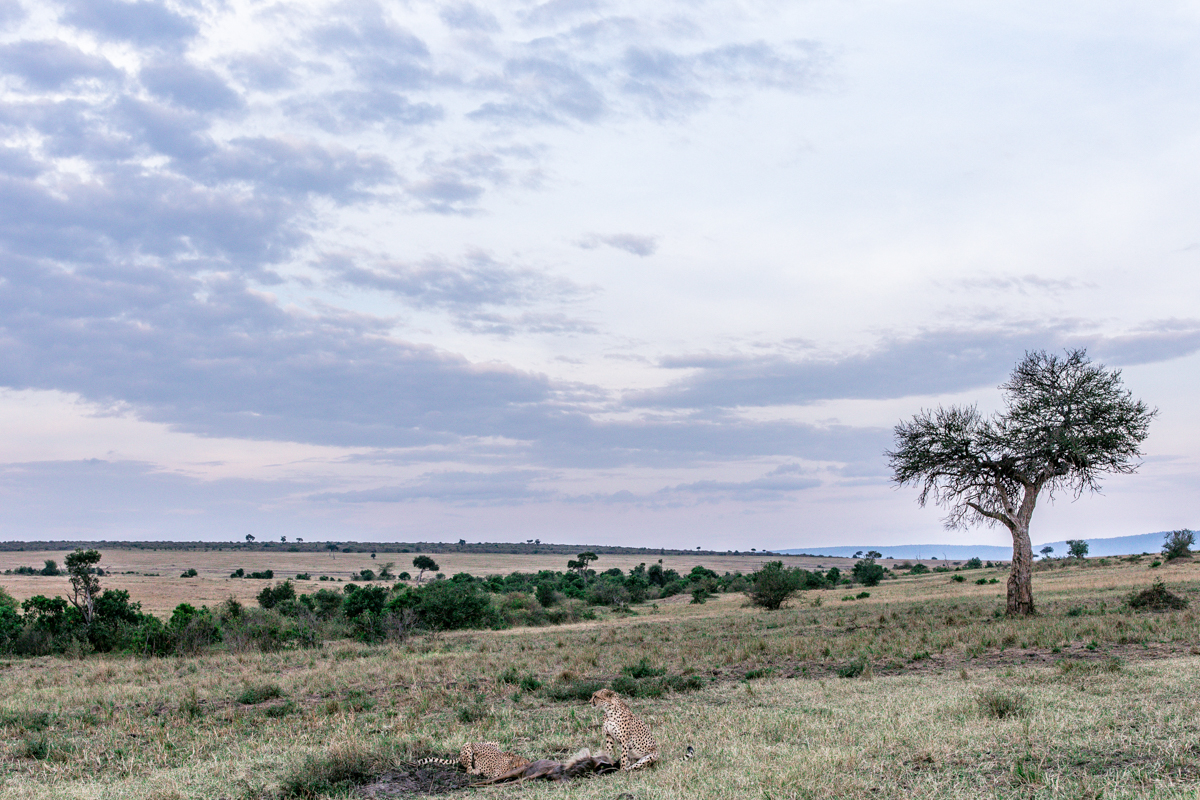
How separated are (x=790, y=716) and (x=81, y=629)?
2898 centimetres

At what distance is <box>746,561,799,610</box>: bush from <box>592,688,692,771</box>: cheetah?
111 feet

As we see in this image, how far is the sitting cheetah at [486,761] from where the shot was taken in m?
8.54

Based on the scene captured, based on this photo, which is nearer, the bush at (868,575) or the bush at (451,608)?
the bush at (451,608)

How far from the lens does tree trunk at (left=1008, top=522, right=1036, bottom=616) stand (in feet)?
83.1

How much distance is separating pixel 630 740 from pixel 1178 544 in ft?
213

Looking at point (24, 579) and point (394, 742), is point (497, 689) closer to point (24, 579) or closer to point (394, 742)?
point (394, 742)

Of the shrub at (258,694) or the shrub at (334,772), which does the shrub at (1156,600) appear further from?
the shrub at (258,694)

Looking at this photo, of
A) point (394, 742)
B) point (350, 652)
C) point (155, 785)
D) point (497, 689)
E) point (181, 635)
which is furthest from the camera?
point (181, 635)

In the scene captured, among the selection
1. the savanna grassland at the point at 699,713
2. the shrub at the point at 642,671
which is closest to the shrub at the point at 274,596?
the savanna grassland at the point at 699,713

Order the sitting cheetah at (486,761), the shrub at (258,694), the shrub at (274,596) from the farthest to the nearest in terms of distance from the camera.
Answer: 1. the shrub at (274,596)
2. the shrub at (258,694)
3. the sitting cheetah at (486,761)

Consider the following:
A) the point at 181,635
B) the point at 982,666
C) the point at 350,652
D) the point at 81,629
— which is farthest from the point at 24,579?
the point at 982,666

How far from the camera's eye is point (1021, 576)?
25547mm

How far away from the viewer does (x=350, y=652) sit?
24.3 metres

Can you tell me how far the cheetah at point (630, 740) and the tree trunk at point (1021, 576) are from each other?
68.4 ft
